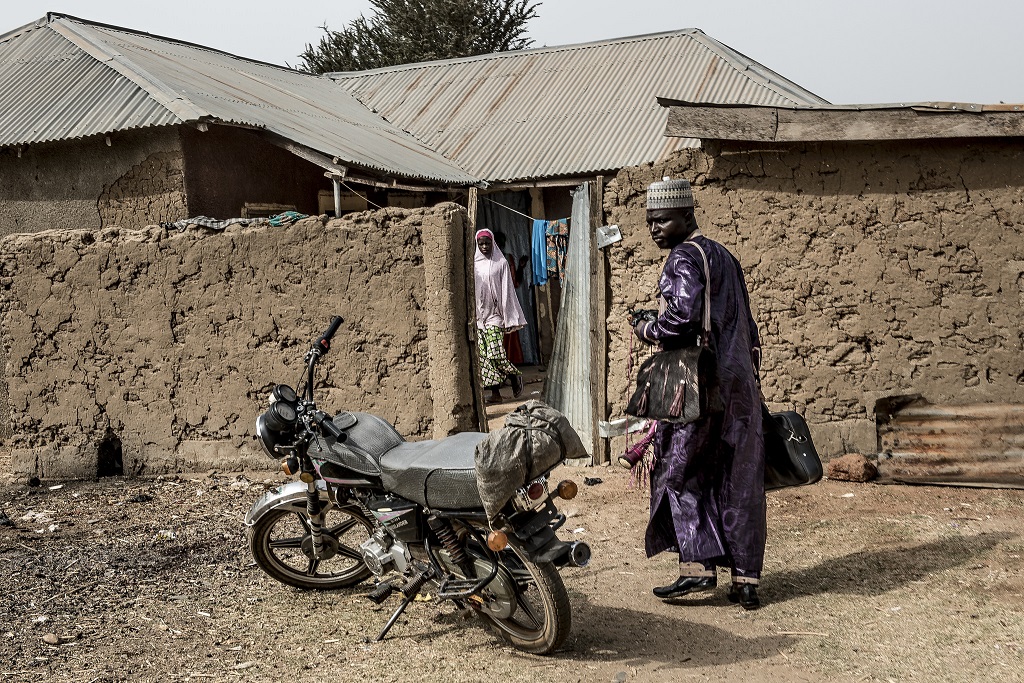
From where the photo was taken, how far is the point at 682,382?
4.04 metres

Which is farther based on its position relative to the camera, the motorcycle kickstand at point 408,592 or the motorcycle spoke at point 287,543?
the motorcycle spoke at point 287,543

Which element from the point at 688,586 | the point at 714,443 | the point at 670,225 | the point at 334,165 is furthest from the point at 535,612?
Answer: the point at 334,165

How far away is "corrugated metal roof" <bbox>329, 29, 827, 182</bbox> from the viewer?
41.0 feet

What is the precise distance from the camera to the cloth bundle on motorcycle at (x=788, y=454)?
13.9ft

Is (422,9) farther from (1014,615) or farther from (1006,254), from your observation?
(1014,615)

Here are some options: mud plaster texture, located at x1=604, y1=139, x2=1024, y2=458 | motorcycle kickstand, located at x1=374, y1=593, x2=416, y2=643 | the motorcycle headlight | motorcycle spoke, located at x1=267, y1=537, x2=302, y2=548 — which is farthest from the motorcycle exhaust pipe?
mud plaster texture, located at x1=604, y1=139, x2=1024, y2=458

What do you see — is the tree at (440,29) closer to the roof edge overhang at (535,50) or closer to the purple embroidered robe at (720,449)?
the roof edge overhang at (535,50)

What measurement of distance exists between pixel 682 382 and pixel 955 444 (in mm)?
2691

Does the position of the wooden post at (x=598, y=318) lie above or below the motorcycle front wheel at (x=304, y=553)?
above

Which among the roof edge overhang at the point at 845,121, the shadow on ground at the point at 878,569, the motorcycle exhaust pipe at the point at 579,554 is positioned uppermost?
the roof edge overhang at the point at 845,121

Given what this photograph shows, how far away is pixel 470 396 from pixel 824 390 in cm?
214

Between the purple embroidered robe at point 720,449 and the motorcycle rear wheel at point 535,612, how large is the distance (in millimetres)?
743

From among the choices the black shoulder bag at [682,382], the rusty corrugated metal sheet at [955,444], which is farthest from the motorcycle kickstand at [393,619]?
the rusty corrugated metal sheet at [955,444]

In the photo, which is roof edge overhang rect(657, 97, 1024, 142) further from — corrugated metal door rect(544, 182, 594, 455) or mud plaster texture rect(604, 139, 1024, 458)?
corrugated metal door rect(544, 182, 594, 455)
